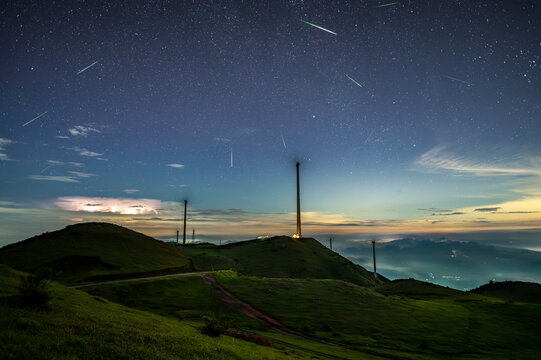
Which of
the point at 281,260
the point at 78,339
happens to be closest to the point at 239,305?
the point at 78,339

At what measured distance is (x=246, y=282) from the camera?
60406mm

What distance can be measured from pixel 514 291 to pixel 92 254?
431ft

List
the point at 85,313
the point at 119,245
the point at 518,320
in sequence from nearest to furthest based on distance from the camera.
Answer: the point at 85,313, the point at 518,320, the point at 119,245

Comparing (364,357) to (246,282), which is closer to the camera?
(364,357)

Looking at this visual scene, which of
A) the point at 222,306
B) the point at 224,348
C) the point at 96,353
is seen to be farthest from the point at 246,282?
the point at 96,353

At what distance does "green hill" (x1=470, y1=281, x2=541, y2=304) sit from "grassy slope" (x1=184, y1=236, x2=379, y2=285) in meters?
40.6

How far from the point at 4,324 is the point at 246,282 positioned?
1997 inches

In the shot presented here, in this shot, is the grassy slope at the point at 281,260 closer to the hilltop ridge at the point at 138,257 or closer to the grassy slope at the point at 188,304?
the hilltop ridge at the point at 138,257

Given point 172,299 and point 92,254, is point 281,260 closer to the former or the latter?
point 172,299

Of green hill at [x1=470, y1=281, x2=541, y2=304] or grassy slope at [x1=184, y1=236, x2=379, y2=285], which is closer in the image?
grassy slope at [x1=184, y1=236, x2=379, y2=285]

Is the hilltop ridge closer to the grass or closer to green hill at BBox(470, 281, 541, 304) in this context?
the grass

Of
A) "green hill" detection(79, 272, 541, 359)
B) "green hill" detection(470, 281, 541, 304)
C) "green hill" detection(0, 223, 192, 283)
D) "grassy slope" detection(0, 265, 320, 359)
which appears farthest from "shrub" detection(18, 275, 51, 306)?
"green hill" detection(470, 281, 541, 304)

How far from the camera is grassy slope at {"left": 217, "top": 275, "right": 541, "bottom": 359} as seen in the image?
37656 mm

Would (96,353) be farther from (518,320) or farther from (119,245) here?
(518,320)
